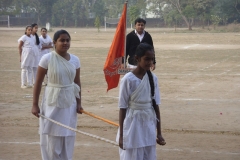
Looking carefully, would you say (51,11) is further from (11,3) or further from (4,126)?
(4,126)

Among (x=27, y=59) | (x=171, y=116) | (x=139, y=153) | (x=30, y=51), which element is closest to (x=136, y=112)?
(x=139, y=153)

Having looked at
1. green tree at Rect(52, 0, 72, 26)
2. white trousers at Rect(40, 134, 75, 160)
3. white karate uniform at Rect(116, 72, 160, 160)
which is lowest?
green tree at Rect(52, 0, 72, 26)

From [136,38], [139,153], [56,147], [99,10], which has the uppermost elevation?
[136,38]

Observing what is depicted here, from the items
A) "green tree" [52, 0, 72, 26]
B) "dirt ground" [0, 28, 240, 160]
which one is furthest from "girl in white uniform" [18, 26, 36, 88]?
"green tree" [52, 0, 72, 26]

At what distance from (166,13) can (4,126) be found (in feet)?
244

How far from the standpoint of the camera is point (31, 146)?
326 inches

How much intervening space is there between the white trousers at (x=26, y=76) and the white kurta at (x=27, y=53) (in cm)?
16

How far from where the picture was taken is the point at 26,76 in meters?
15.9

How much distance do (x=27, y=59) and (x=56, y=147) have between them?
9.95 m

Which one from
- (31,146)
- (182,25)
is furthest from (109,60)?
(182,25)

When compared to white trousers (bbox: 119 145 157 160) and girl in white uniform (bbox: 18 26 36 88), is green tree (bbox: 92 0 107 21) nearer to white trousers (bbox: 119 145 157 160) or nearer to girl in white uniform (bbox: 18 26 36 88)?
girl in white uniform (bbox: 18 26 36 88)

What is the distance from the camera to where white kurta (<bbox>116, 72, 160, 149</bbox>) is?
199 inches

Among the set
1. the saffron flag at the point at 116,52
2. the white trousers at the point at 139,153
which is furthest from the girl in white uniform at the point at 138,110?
the saffron flag at the point at 116,52

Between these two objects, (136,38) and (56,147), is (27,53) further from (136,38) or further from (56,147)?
(56,147)
